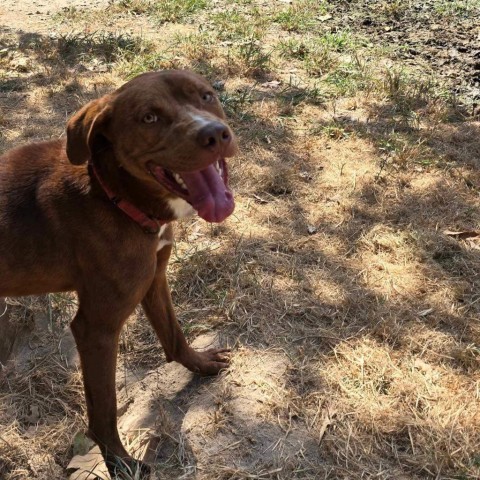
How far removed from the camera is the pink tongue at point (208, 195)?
243cm

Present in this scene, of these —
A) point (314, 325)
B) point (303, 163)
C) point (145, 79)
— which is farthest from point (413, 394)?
point (303, 163)

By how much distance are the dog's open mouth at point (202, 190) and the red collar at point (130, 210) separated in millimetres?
177

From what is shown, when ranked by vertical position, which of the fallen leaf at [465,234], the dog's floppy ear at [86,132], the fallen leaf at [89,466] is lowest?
the fallen leaf at [89,466]

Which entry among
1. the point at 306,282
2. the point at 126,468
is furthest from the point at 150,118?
the point at 306,282

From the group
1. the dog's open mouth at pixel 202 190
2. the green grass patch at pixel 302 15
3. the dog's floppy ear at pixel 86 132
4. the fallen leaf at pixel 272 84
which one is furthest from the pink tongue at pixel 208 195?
the green grass patch at pixel 302 15

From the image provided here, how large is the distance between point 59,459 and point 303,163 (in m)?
2.90

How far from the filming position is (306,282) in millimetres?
3752

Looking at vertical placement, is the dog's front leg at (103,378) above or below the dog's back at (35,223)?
below

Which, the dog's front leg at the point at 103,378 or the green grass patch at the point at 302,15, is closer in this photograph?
the dog's front leg at the point at 103,378

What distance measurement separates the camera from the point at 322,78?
5.88m

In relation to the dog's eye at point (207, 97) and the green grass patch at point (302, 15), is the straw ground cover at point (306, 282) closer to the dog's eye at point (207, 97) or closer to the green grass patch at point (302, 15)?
the green grass patch at point (302, 15)

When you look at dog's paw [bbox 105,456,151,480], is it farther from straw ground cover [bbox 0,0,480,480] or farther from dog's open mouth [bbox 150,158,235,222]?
dog's open mouth [bbox 150,158,235,222]

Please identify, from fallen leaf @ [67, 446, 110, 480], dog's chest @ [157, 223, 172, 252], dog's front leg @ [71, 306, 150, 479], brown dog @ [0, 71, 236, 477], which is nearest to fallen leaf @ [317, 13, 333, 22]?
brown dog @ [0, 71, 236, 477]

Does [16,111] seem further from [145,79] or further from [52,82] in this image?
[145,79]
